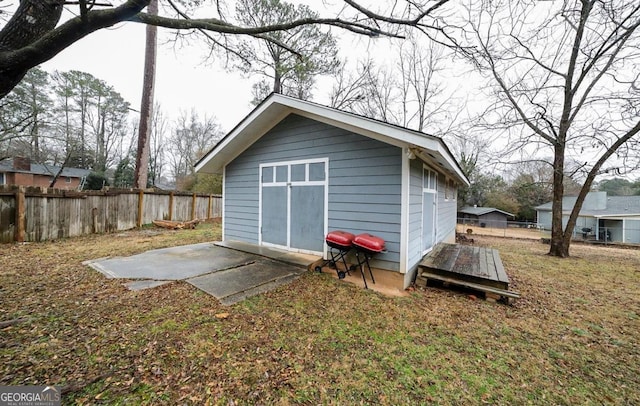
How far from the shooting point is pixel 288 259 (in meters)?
4.91

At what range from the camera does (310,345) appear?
2.48m

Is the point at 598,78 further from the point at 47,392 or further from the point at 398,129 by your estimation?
the point at 47,392

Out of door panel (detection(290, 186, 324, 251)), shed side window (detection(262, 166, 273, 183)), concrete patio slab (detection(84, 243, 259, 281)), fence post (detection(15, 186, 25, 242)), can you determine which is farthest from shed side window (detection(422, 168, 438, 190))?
fence post (detection(15, 186, 25, 242))

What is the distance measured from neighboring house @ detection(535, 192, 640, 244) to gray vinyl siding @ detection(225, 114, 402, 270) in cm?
2467

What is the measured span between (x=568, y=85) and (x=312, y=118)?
9213mm

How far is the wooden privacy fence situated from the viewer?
5961 mm

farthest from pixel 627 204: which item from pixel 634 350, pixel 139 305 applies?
pixel 139 305

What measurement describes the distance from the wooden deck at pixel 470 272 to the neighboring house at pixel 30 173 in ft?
76.7

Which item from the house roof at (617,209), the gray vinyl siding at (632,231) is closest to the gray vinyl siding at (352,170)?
the house roof at (617,209)

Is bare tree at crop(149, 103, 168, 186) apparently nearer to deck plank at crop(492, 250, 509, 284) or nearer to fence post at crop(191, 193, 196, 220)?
fence post at crop(191, 193, 196, 220)

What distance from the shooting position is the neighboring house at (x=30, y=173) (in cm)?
1844

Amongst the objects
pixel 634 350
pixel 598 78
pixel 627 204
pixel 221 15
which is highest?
pixel 598 78

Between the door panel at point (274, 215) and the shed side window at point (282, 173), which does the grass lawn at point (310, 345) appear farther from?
the shed side window at point (282, 173)

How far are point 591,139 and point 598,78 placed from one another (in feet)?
7.31
